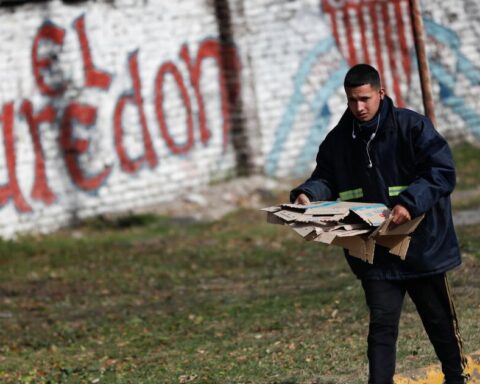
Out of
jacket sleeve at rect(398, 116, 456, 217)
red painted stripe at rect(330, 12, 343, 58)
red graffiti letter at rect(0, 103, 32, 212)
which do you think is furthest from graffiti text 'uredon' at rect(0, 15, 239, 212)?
jacket sleeve at rect(398, 116, 456, 217)

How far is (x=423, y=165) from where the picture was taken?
5.60 meters

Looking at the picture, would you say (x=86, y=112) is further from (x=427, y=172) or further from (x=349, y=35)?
(x=427, y=172)

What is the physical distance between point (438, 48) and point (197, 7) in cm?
437

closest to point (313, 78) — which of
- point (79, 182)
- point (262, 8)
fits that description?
point (262, 8)

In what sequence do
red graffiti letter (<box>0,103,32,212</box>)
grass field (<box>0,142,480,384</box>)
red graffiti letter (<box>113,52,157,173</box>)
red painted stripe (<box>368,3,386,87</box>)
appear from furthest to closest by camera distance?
red painted stripe (<box>368,3,386,87</box>)
red graffiti letter (<box>113,52,157,173</box>)
red graffiti letter (<box>0,103,32,212</box>)
grass field (<box>0,142,480,384</box>)

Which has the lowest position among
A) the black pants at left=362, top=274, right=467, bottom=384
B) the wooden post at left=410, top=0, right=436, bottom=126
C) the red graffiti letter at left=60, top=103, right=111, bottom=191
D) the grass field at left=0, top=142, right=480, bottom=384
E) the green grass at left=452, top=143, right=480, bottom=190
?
the green grass at left=452, top=143, right=480, bottom=190

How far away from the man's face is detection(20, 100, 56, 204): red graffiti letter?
8.18m

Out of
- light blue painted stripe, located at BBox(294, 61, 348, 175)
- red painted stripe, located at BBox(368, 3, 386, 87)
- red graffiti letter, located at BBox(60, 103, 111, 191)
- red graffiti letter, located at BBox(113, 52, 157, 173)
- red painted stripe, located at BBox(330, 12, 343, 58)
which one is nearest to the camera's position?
red graffiti letter, located at BBox(60, 103, 111, 191)

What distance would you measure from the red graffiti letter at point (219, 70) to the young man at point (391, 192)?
30.2 ft

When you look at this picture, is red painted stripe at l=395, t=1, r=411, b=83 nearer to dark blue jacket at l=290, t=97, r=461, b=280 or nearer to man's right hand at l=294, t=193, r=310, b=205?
dark blue jacket at l=290, t=97, r=461, b=280

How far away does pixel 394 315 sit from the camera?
572cm

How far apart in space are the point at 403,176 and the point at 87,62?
28.7ft

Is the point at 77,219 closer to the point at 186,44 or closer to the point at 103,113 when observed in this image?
the point at 103,113

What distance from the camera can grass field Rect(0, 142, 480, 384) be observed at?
7.49 m
